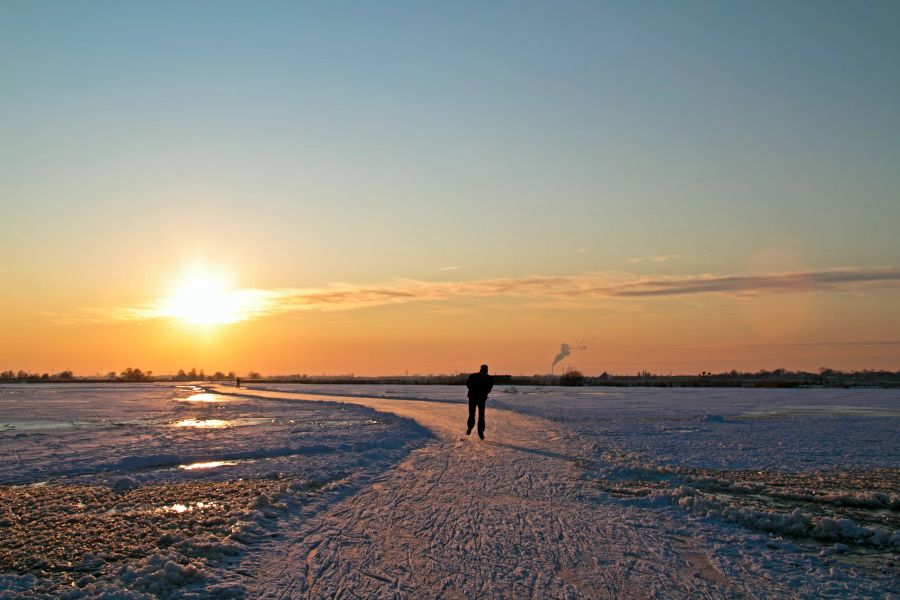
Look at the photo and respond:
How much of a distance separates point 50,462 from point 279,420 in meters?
13.0

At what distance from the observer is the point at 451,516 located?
9500 mm

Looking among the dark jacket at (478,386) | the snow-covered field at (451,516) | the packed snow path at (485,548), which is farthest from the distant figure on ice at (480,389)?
the packed snow path at (485,548)

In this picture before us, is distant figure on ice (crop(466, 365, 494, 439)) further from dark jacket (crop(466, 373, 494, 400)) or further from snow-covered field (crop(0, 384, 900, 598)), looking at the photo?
snow-covered field (crop(0, 384, 900, 598))

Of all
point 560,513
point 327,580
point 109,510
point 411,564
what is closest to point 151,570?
point 327,580

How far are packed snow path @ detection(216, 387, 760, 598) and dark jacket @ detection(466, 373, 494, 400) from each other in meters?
6.73

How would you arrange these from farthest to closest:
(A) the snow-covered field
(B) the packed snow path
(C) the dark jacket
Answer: (C) the dark jacket, (A) the snow-covered field, (B) the packed snow path

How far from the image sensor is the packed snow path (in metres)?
6.50

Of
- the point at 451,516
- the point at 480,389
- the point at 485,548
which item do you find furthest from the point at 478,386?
the point at 485,548

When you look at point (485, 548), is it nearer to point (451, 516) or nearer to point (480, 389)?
point (451, 516)

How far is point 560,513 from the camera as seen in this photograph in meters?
9.82

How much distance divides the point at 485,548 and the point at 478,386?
12063mm

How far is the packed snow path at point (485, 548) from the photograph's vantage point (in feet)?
21.3

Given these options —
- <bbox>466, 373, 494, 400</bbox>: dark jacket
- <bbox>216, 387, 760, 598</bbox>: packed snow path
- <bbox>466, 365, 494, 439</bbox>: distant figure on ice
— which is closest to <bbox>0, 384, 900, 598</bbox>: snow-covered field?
<bbox>216, 387, 760, 598</bbox>: packed snow path

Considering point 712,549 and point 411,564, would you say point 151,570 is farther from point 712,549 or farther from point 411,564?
point 712,549
